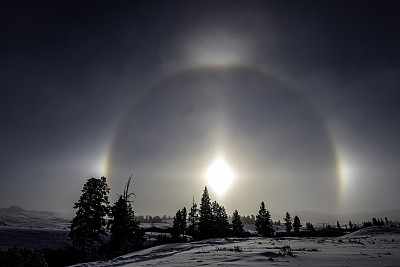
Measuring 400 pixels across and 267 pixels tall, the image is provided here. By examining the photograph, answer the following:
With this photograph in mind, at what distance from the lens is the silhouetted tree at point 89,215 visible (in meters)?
37.1

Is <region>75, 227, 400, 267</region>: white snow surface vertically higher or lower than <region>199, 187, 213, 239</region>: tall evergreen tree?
lower

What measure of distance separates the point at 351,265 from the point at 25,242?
4425 centimetres

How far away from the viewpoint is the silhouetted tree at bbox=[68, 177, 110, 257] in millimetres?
37125

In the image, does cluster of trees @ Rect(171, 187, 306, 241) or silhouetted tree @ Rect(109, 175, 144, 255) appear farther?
cluster of trees @ Rect(171, 187, 306, 241)

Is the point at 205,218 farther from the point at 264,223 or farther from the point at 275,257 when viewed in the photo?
the point at 275,257

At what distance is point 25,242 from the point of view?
128 ft

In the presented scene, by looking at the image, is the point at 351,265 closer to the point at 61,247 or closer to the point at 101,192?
the point at 101,192

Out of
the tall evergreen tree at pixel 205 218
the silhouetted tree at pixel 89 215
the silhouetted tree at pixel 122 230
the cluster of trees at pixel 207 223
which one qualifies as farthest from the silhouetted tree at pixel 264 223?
the silhouetted tree at pixel 89 215

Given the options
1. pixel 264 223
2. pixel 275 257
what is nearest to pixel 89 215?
pixel 275 257

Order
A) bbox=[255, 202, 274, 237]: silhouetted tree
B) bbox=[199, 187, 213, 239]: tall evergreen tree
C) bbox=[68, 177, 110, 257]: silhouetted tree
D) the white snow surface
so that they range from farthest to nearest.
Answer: bbox=[255, 202, 274, 237]: silhouetted tree
bbox=[199, 187, 213, 239]: tall evergreen tree
bbox=[68, 177, 110, 257]: silhouetted tree
the white snow surface

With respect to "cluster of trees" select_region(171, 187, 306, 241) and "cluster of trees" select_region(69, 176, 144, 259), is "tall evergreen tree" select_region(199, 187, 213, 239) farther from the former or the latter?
"cluster of trees" select_region(69, 176, 144, 259)

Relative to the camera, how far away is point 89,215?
37.9 meters

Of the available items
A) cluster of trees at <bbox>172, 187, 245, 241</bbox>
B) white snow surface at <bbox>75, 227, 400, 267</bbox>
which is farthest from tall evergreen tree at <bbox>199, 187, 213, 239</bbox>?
white snow surface at <bbox>75, 227, 400, 267</bbox>

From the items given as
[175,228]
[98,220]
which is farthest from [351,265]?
[175,228]
